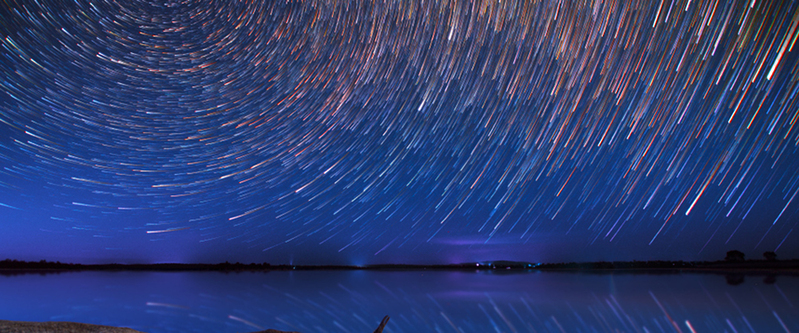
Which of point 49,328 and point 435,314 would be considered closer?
point 49,328


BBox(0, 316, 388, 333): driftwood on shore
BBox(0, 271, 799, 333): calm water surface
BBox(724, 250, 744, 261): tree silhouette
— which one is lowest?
BBox(0, 316, 388, 333): driftwood on shore

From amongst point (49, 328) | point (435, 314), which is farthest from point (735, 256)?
point (49, 328)

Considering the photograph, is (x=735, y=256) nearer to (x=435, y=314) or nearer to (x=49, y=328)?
(x=435, y=314)

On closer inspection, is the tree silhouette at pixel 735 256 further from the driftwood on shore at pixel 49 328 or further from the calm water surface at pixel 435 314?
the driftwood on shore at pixel 49 328

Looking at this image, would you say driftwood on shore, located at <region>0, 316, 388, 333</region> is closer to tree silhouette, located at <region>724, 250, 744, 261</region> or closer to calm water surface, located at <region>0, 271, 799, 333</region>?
calm water surface, located at <region>0, 271, 799, 333</region>

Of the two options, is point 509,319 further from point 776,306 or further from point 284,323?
point 776,306

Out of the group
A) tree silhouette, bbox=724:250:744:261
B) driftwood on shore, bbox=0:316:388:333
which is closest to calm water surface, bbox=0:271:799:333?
driftwood on shore, bbox=0:316:388:333

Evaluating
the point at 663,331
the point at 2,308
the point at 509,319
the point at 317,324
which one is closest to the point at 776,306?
the point at 663,331

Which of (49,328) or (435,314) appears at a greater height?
(435,314)

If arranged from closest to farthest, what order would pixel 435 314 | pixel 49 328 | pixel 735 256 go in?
pixel 49 328 < pixel 435 314 < pixel 735 256

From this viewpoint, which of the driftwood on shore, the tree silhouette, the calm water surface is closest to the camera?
the driftwood on shore

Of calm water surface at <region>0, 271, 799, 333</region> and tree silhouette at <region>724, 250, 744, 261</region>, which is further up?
tree silhouette at <region>724, 250, 744, 261</region>

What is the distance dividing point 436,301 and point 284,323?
20.7ft

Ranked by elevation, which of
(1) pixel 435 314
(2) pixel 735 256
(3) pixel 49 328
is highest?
(2) pixel 735 256
